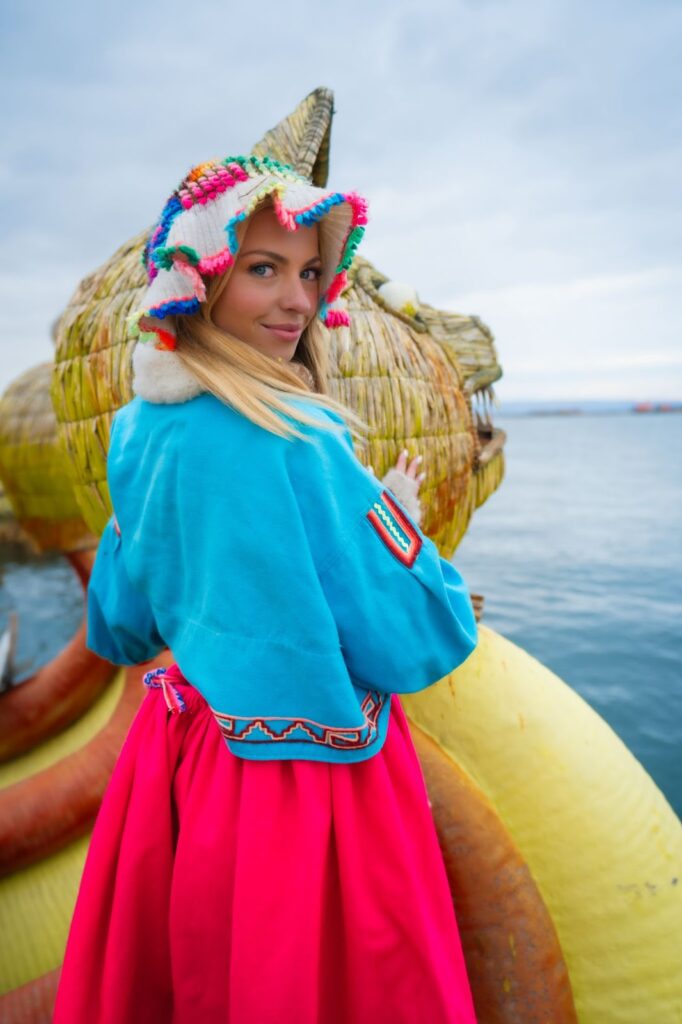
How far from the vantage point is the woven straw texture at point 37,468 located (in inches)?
130

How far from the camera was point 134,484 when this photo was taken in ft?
3.80

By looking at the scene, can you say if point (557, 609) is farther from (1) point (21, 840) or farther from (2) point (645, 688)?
(1) point (21, 840)

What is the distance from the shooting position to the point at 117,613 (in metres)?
1.34

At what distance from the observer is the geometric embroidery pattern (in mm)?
1044

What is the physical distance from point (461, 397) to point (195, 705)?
1.20 metres

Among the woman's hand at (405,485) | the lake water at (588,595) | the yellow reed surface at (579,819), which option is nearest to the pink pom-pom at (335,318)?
the woman's hand at (405,485)

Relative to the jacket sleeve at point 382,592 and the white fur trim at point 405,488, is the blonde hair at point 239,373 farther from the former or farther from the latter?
the white fur trim at point 405,488

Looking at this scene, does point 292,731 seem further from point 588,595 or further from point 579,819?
point 588,595

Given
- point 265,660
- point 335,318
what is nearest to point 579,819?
point 265,660

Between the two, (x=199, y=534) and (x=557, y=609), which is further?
(x=557, y=609)

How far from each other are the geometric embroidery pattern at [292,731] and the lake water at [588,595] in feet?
11.7

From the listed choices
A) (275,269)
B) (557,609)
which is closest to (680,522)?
(557,609)

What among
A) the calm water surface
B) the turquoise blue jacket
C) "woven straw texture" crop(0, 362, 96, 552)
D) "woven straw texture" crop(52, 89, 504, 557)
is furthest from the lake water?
the turquoise blue jacket

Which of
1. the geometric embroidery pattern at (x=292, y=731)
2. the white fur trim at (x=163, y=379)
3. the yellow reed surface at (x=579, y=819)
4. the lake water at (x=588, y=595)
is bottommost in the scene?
the lake water at (x=588, y=595)
